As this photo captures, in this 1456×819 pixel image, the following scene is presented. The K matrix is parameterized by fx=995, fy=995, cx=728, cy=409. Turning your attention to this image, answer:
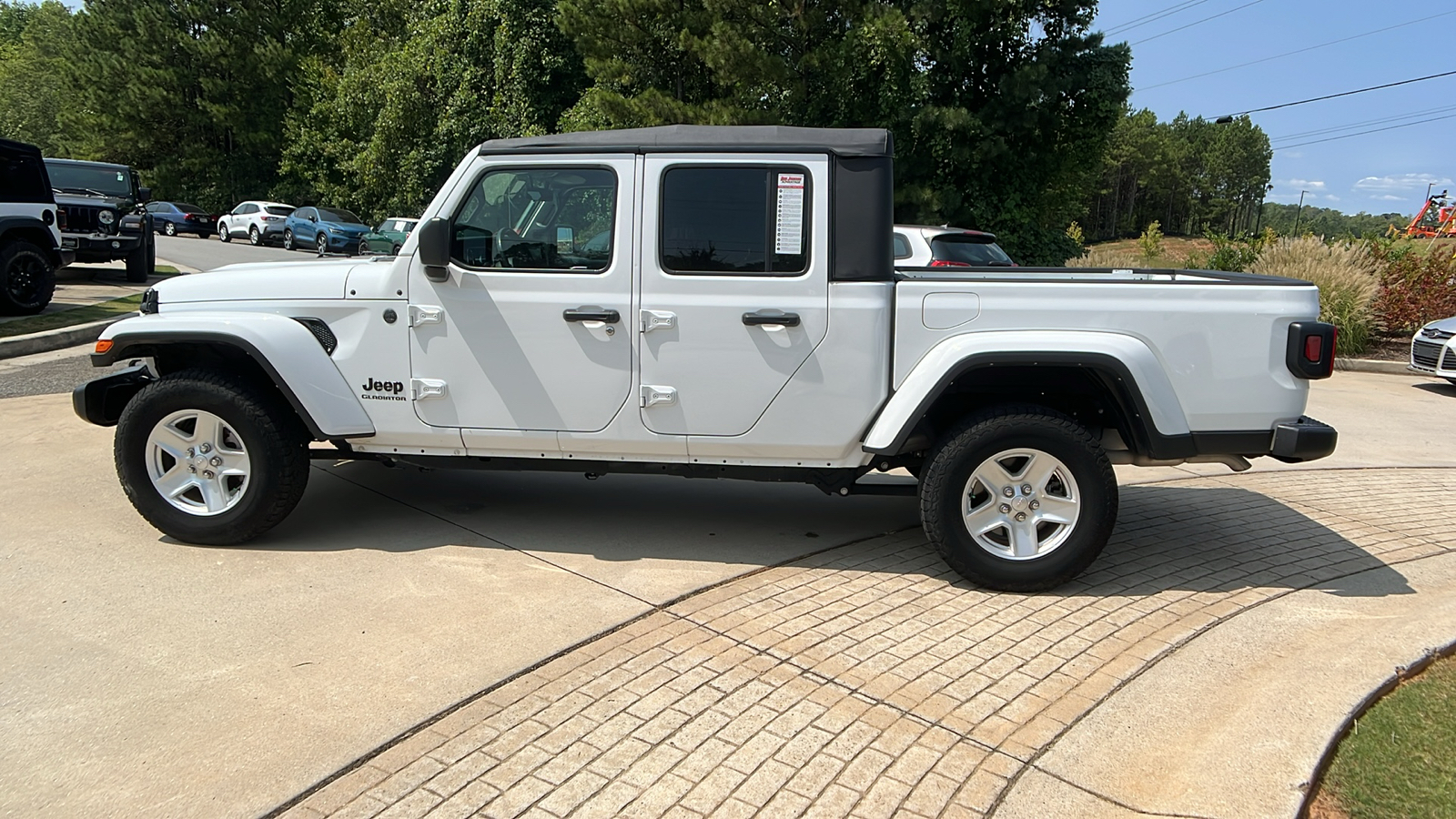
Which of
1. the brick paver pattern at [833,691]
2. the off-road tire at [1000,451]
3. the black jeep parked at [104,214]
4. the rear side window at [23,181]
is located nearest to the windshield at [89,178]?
the black jeep parked at [104,214]

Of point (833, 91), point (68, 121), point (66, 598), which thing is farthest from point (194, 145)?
point (66, 598)

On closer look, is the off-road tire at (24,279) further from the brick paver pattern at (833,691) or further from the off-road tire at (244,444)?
the brick paver pattern at (833,691)

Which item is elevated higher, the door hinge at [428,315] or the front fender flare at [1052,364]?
the door hinge at [428,315]

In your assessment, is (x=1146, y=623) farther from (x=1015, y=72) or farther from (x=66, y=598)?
(x=1015, y=72)

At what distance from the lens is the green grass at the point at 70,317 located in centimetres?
1134

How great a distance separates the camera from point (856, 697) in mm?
3541

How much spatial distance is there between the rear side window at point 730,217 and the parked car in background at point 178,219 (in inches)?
1491

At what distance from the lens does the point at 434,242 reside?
4.63 m

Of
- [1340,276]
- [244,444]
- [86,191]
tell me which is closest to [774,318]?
[244,444]

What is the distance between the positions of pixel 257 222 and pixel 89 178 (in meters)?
16.9

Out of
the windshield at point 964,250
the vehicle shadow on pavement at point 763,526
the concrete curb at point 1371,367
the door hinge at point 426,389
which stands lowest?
the vehicle shadow on pavement at point 763,526

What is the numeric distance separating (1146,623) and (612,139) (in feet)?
10.8

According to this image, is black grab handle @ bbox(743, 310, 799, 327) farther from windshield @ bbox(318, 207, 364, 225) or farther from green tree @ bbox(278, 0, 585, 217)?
windshield @ bbox(318, 207, 364, 225)

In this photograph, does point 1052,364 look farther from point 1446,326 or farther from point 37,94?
point 37,94
